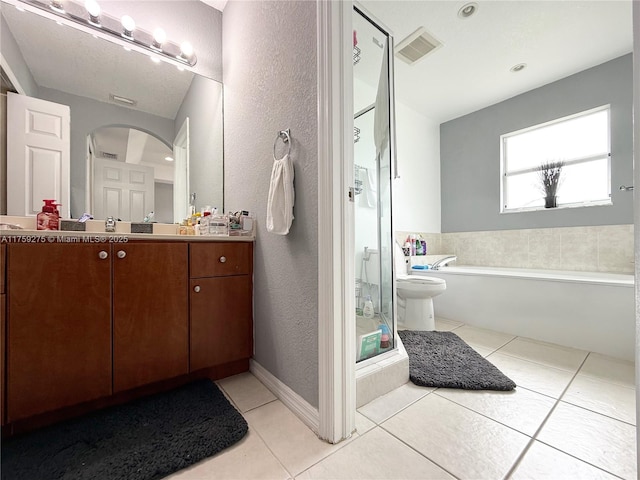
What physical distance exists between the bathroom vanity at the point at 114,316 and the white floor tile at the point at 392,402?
2.37 ft

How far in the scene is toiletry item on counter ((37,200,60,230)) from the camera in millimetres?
1202

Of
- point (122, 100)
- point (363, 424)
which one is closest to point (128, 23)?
point (122, 100)

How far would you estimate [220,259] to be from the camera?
1376 mm

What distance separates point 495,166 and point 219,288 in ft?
11.0

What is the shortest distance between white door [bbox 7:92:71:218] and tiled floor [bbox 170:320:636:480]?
1367mm

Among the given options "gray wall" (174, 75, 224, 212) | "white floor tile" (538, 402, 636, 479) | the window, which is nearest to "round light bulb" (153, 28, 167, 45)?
"gray wall" (174, 75, 224, 212)

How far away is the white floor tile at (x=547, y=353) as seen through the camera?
158 cm

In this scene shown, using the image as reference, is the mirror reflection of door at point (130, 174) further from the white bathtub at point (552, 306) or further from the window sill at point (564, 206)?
the window sill at point (564, 206)

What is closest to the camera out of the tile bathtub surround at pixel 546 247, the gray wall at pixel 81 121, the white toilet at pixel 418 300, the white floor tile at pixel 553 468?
the white floor tile at pixel 553 468

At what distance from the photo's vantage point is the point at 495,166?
305 cm

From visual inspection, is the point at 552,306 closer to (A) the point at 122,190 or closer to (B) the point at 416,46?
(B) the point at 416,46

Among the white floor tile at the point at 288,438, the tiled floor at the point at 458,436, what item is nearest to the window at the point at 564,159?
the tiled floor at the point at 458,436

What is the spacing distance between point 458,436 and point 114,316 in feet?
4.91

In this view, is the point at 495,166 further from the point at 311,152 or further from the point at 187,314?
the point at 187,314
